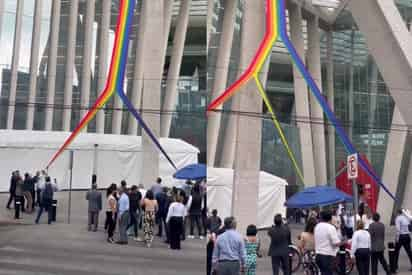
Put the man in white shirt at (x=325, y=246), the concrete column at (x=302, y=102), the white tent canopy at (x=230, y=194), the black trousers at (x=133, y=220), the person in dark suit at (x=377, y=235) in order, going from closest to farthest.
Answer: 1. the man in white shirt at (x=325, y=246)
2. the person in dark suit at (x=377, y=235)
3. the black trousers at (x=133, y=220)
4. the white tent canopy at (x=230, y=194)
5. the concrete column at (x=302, y=102)

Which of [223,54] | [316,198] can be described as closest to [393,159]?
[316,198]

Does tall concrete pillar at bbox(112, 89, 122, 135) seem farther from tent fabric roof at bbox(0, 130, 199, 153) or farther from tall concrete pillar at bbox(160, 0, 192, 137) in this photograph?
tent fabric roof at bbox(0, 130, 199, 153)

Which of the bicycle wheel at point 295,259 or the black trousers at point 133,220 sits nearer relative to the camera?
the bicycle wheel at point 295,259

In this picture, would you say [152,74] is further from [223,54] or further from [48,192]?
[223,54]

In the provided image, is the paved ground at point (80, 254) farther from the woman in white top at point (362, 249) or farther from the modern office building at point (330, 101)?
the modern office building at point (330, 101)

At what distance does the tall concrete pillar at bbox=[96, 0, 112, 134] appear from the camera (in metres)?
42.4

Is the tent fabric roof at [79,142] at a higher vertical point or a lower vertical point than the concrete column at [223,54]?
lower

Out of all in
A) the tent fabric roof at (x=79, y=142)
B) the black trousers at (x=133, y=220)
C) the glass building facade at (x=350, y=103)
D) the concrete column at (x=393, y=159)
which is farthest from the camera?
the glass building facade at (x=350, y=103)

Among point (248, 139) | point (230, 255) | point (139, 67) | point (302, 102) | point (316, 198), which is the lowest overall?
point (230, 255)

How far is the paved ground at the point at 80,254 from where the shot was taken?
13.2 m

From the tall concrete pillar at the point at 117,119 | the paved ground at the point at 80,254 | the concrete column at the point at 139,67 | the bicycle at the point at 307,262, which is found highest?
the concrete column at the point at 139,67

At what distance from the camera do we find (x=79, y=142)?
28.1 m

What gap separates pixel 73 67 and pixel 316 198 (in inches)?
1092

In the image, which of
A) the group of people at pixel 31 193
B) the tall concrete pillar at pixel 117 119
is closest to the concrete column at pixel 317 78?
the tall concrete pillar at pixel 117 119
